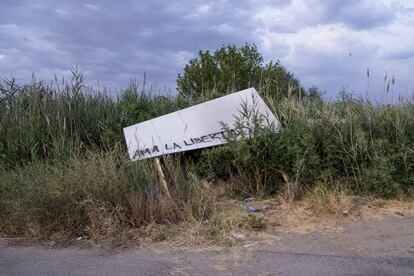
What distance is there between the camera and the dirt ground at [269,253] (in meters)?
5.25

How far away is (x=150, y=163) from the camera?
8344 millimetres

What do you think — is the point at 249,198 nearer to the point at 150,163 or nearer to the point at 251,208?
the point at 251,208

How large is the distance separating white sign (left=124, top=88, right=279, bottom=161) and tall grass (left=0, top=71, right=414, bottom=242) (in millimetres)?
283

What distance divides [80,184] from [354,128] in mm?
4283

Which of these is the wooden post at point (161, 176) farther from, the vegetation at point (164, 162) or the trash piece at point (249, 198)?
the trash piece at point (249, 198)

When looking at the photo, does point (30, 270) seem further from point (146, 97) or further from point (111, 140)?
point (146, 97)

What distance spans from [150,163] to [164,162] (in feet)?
0.76

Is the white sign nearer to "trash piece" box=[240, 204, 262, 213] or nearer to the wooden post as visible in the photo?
the wooden post

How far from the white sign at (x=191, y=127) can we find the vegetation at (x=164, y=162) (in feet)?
0.82

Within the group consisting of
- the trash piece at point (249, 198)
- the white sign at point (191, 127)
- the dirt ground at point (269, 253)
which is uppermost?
the white sign at point (191, 127)

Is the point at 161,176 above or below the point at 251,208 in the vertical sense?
above

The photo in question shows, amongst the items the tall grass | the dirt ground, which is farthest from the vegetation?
the dirt ground

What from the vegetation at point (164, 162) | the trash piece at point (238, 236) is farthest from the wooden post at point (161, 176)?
the trash piece at point (238, 236)

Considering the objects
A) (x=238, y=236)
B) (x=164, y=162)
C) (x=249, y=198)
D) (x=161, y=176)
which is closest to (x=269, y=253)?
(x=238, y=236)
